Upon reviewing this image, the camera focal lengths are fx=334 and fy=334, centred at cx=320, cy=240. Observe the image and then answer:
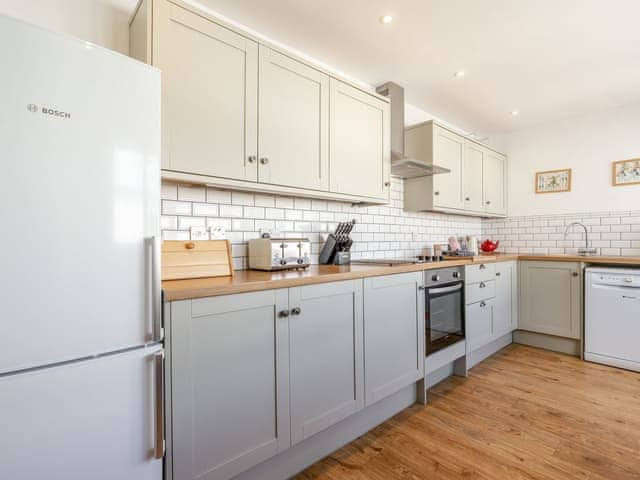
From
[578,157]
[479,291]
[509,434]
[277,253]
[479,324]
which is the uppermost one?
[578,157]

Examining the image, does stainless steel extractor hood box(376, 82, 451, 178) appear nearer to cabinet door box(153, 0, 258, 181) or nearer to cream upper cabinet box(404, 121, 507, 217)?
cream upper cabinet box(404, 121, 507, 217)

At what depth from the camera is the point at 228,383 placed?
1.34m

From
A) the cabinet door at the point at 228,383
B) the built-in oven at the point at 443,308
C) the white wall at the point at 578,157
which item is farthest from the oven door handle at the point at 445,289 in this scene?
the white wall at the point at 578,157

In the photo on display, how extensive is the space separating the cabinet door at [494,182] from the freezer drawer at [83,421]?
12.6 ft

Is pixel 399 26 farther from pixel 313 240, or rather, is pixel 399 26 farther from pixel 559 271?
pixel 559 271

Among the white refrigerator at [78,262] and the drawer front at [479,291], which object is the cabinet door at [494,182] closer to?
the drawer front at [479,291]

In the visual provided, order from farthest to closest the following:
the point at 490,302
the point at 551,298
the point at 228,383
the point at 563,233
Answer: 1. the point at 563,233
2. the point at 551,298
3. the point at 490,302
4. the point at 228,383

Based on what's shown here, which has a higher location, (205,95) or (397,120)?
(397,120)

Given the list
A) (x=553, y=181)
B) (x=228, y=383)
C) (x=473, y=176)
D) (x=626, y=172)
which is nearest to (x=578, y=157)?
(x=553, y=181)

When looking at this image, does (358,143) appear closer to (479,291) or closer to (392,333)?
(392,333)

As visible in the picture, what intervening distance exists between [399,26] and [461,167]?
1770mm

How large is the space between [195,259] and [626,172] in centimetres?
426

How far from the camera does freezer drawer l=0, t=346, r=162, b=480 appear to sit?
0.93 metres

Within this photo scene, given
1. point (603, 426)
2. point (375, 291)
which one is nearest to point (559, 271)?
point (603, 426)
